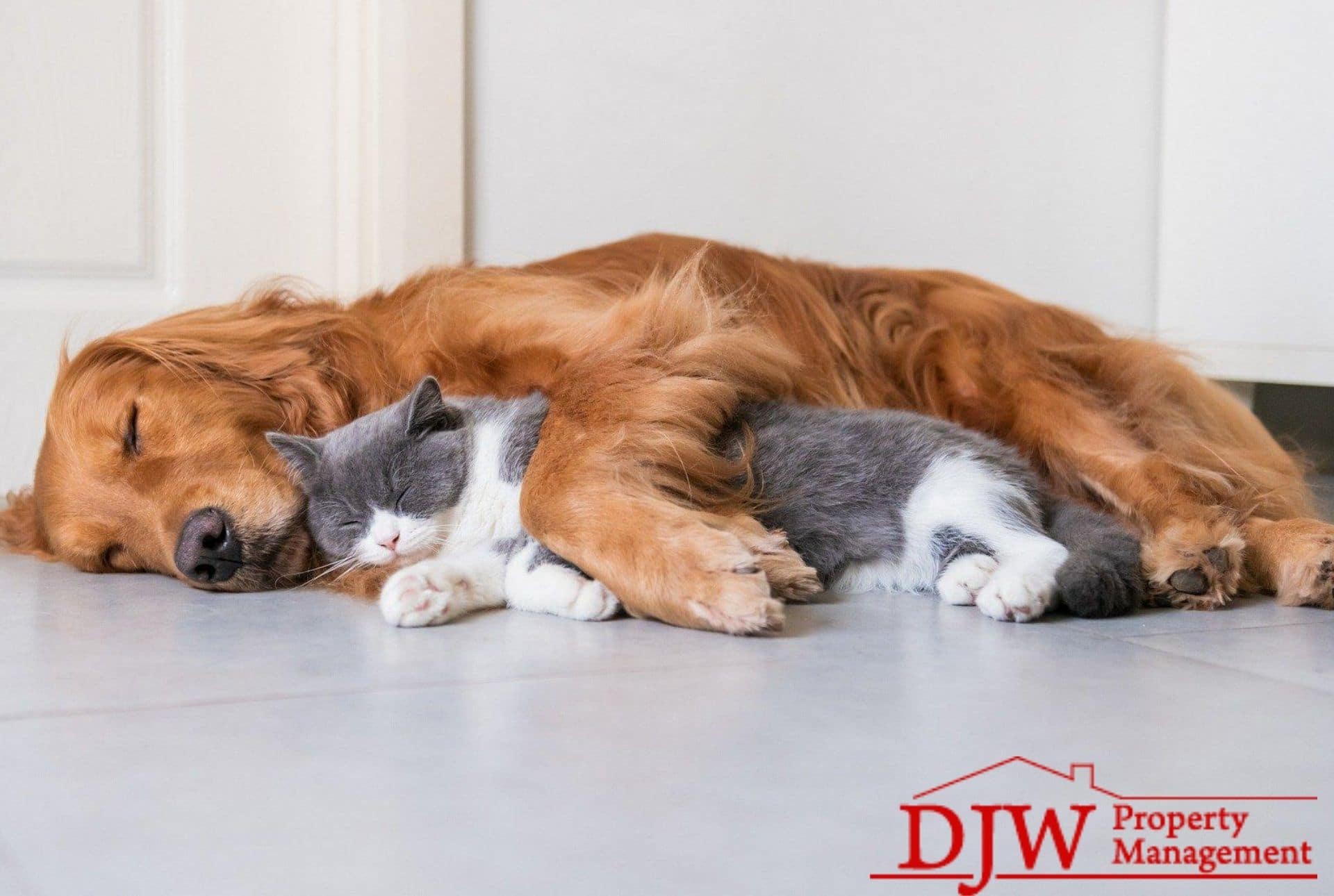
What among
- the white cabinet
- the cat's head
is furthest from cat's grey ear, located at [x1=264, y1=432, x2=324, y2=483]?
the white cabinet

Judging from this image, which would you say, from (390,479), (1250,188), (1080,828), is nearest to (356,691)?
(390,479)

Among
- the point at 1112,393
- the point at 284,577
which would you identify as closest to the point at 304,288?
the point at 284,577

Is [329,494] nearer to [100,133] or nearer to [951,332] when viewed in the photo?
[951,332]

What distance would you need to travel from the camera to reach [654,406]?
6.43 feet

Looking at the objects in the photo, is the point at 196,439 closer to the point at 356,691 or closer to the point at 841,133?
the point at 356,691

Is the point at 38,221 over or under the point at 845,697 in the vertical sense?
over

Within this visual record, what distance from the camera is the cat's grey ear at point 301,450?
77.8 inches

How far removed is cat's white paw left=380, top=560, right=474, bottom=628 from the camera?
1776mm

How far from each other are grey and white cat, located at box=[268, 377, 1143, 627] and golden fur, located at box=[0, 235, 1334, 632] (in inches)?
3.0

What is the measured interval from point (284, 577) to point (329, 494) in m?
0.21

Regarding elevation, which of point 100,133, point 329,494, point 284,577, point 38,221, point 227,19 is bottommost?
point 284,577

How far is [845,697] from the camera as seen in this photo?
139 centimetres

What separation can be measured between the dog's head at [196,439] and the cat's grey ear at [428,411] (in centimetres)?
26

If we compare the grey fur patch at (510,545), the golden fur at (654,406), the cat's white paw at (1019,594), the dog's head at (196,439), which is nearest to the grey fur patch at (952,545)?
the cat's white paw at (1019,594)
